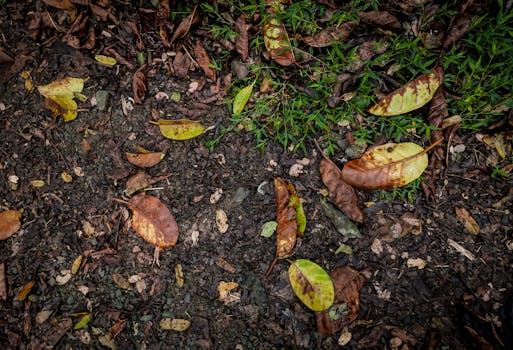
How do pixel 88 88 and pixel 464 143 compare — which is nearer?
pixel 464 143

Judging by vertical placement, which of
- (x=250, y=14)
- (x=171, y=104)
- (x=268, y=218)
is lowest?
(x=268, y=218)

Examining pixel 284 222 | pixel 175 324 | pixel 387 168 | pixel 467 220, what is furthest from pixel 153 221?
pixel 467 220

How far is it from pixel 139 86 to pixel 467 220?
82.4 inches

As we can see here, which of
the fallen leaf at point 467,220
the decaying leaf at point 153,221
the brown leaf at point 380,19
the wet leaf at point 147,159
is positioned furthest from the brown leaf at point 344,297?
the brown leaf at point 380,19

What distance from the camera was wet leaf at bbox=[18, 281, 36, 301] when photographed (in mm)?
1812

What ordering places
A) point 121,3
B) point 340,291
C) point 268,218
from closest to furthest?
point 340,291 < point 268,218 < point 121,3

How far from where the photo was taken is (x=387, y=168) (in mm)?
1821

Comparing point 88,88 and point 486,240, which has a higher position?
point 88,88

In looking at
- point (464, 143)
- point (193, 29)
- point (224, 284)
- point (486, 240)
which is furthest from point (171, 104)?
point (486, 240)

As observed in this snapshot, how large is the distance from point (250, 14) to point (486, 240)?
6.27ft

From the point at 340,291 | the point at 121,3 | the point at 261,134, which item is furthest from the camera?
the point at 121,3

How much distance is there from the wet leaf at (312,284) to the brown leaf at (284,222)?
0.31 feet

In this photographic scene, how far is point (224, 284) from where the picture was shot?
5.90 feet

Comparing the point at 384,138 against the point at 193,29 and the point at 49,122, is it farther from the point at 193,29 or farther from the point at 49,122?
the point at 49,122
